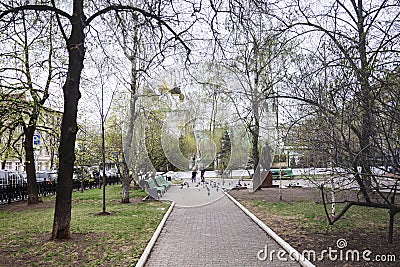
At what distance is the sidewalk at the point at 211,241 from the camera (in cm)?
736

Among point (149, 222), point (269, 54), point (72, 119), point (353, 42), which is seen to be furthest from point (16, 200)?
point (353, 42)

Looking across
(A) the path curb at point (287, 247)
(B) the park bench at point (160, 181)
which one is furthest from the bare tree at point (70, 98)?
(B) the park bench at point (160, 181)

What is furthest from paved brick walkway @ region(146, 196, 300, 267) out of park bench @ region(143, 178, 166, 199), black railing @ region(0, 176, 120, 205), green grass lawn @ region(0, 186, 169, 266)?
black railing @ region(0, 176, 120, 205)

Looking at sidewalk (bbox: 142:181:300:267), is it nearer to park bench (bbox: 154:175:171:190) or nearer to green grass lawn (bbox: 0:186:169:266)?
green grass lawn (bbox: 0:186:169:266)

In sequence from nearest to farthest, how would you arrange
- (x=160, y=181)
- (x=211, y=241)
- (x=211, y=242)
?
(x=211, y=242)
(x=211, y=241)
(x=160, y=181)

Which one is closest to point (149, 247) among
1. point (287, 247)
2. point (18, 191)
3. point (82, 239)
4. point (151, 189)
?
point (82, 239)

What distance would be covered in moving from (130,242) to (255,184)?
661 inches

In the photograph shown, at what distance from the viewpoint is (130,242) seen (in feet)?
29.6

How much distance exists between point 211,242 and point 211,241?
4.6 inches

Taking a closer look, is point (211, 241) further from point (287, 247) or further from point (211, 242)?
point (287, 247)

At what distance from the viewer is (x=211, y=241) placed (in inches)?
363

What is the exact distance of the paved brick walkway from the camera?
7344 millimetres

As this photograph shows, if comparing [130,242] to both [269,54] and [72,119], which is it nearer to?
[72,119]

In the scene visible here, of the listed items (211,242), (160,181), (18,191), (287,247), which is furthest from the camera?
(160,181)
